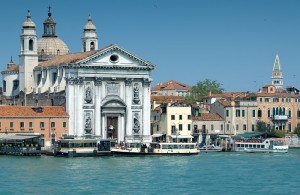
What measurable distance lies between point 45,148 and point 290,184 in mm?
22985

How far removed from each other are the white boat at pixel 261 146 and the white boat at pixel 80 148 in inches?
421

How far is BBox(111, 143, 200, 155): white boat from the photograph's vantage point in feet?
196

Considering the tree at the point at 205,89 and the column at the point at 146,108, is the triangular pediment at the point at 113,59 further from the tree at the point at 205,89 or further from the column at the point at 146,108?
the tree at the point at 205,89

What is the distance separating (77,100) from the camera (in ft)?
213

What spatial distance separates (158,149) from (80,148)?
14.2 ft

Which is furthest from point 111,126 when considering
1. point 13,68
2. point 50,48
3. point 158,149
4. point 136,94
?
point 13,68

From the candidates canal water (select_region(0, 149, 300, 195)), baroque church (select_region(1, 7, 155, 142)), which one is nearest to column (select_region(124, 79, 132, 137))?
baroque church (select_region(1, 7, 155, 142))

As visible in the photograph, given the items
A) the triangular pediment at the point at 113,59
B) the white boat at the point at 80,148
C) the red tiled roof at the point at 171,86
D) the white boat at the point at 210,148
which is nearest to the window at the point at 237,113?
the white boat at the point at 210,148

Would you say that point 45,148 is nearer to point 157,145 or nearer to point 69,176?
point 157,145

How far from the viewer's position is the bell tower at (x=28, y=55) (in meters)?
71.8

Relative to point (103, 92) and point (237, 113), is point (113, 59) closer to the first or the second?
point (103, 92)

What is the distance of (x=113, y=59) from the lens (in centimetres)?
6575

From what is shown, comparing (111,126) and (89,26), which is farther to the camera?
(89,26)

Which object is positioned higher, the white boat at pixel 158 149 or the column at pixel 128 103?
the column at pixel 128 103
